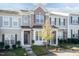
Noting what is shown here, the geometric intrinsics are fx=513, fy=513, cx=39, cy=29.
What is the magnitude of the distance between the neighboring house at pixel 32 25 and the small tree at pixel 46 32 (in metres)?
0.07

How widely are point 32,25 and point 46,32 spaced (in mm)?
331

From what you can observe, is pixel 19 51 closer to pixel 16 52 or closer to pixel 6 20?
pixel 16 52

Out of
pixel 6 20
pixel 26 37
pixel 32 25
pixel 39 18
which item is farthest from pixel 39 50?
pixel 6 20

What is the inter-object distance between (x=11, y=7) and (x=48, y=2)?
0.75 meters

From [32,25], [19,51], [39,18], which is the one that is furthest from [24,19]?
[19,51]

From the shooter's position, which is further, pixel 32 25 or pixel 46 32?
pixel 32 25

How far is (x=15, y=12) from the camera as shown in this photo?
10.3 meters

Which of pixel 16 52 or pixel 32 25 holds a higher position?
Answer: pixel 32 25

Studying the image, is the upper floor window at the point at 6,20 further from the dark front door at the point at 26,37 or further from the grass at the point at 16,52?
the grass at the point at 16,52

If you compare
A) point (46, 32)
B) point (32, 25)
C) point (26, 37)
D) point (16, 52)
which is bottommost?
point (16, 52)

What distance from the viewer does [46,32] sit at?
1028 cm

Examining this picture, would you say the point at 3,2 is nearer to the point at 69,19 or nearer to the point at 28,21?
the point at 28,21

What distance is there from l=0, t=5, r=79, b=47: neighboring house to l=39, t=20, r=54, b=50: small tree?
0.07m

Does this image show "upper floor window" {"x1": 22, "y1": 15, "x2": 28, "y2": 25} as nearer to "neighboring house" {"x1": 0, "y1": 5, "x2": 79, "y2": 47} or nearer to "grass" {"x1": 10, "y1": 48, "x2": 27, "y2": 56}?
"neighboring house" {"x1": 0, "y1": 5, "x2": 79, "y2": 47}
